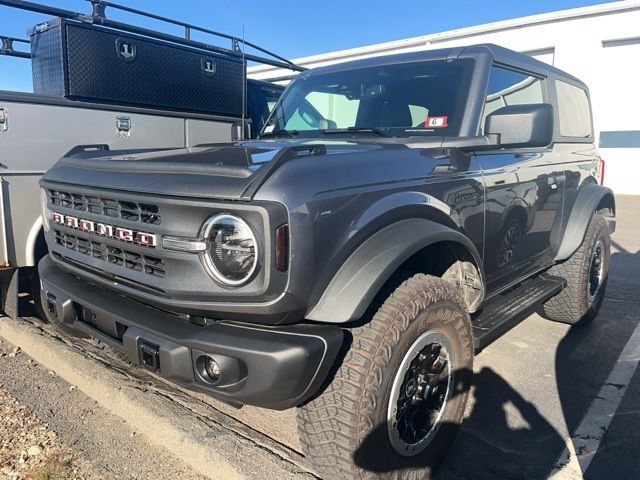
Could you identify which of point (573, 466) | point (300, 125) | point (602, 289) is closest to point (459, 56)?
point (300, 125)

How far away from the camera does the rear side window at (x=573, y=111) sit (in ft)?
14.2

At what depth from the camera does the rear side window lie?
14.2ft

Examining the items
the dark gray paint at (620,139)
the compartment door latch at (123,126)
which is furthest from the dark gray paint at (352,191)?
the dark gray paint at (620,139)

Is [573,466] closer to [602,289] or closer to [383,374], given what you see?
[383,374]


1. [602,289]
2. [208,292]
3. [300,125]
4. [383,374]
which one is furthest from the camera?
[602,289]

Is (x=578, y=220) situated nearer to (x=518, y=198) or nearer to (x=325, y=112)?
(x=518, y=198)

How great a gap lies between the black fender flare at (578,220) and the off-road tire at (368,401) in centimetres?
221

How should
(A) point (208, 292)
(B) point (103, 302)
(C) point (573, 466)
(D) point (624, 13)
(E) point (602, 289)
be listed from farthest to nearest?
(D) point (624, 13) < (E) point (602, 289) < (C) point (573, 466) < (B) point (103, 302) < (A) point (208, 292)

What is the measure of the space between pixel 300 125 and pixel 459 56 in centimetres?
110

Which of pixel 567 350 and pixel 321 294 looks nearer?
pixel 321 294

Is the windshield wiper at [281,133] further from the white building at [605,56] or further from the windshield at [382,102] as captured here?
the white building at [605,56]

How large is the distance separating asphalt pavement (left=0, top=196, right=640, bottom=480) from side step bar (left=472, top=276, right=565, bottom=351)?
0.48 metres

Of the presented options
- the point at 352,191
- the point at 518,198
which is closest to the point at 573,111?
the point at 518,198

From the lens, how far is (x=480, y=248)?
9.92ft
